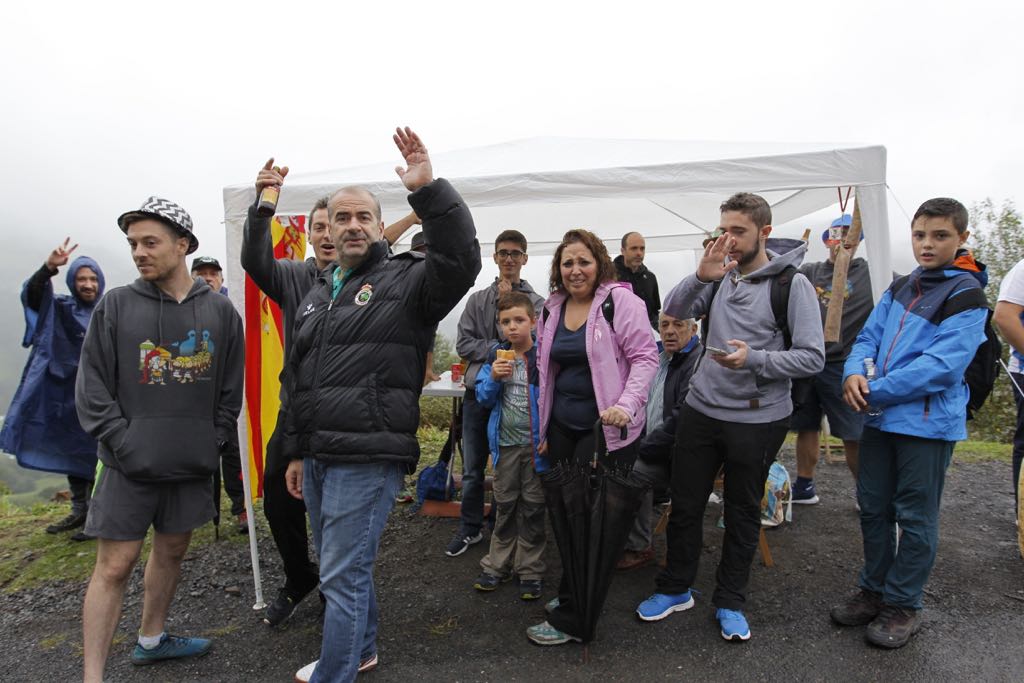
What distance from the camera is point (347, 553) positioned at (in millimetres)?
2086

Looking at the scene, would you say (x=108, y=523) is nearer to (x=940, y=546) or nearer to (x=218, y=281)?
(x=218, y=281)

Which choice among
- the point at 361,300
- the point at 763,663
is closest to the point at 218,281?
the point at 361,300

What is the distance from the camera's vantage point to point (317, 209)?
306 centimetres

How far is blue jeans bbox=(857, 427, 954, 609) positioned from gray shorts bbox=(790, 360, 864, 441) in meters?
1.25

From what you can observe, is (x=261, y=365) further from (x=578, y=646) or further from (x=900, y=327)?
(x=900, y=327)

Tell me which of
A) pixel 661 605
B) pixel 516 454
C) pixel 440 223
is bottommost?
pixel 661 605

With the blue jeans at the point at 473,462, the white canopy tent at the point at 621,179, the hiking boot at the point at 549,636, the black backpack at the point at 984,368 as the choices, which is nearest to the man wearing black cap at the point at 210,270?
the white canopy tent at the point at 621,179

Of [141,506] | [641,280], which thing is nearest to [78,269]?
[141,506]

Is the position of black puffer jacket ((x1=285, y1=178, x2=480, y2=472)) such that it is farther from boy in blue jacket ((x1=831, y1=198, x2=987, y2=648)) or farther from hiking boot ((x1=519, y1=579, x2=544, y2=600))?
boy in blue jacket ((x1=831, y1=198, x2=987, y2=648))

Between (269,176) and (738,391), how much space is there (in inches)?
86.9

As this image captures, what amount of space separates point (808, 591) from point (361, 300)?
9.36 feet

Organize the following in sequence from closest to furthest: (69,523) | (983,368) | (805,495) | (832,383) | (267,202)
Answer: (267,202) < (983,368) < (832,383) < (69,523) < (805,495)

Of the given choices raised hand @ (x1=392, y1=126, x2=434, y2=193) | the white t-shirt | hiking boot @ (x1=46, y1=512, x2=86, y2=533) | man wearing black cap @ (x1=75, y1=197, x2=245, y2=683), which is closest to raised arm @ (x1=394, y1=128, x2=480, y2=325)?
raised hand @ (x1=392, y1=126, x2=434, y2=193)

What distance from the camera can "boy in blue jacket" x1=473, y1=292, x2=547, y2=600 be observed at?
3205mm
